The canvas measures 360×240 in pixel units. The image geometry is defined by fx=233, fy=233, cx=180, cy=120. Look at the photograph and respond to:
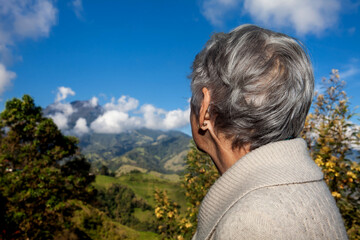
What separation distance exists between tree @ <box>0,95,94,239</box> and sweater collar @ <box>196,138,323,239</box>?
9.57m

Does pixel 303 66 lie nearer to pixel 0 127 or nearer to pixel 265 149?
pixel 265 149

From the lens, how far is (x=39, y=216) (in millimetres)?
8805

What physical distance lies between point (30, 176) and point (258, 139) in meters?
9.94

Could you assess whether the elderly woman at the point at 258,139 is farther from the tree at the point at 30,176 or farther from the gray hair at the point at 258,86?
the tree at the point at 30,176

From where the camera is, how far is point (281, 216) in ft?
2.86

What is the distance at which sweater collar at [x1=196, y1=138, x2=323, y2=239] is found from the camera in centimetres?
102

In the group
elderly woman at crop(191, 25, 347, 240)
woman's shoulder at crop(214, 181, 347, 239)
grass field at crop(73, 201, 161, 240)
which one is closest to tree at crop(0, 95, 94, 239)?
grass field at crop(73, 201, 161, 240)

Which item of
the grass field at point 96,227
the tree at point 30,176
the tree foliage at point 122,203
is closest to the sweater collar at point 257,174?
the tree at point 30,176

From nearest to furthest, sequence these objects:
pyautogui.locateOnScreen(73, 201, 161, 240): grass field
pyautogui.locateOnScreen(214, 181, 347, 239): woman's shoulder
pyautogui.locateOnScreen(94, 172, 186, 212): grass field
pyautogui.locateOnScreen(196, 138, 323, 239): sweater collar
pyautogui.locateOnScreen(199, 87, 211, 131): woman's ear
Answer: pyautogui.locateOnScreen(214, 181, 347, 239): woman's shoulder, pyautogui.locateOnScreen(196, 138, 323, 239): sweater collar, pyautogui.locateOnScreen(199, 87, 211, 131): woman's ear, pyautogui.locateOnScreen(73, 201, 161, 240): grass field, pyautogui.locateOnScreen(94, 172, 186, 212): grass field

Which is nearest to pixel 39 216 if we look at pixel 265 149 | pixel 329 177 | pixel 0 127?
pixel 0 127

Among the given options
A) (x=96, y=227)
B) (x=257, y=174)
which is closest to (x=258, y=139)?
(x=257, y=174)

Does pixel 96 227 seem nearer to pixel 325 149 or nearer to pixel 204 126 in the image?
pixel 325 149

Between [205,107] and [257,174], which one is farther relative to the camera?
[205,107]

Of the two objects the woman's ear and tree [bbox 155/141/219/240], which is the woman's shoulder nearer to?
the woman's ear
